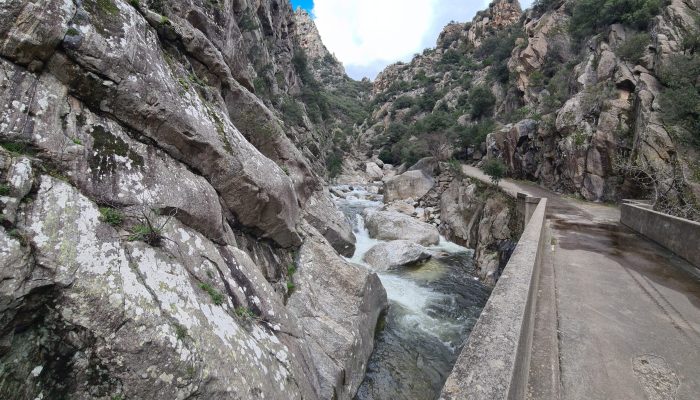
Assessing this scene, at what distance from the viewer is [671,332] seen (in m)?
4.35

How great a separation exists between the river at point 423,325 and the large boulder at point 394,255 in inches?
12.9

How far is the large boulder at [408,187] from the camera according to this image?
2617cm

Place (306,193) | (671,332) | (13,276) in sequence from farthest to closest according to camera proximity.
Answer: (306,193) → (671,332) → (13,276)

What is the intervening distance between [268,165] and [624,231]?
11.9 metres

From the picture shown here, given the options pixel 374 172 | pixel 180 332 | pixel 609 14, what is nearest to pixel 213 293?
pixel 180 332

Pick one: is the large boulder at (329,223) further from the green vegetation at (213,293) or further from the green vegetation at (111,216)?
the green vegetation at (111,216)

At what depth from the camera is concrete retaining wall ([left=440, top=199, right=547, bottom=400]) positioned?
261 cm

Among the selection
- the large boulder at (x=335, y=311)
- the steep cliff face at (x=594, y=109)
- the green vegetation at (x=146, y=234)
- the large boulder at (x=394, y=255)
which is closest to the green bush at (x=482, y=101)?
the steep cliff face at (x=594, y=109)

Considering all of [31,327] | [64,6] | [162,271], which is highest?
[64,6]

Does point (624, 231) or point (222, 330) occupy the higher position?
point (624, 231)

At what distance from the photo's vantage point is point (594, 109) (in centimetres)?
1892

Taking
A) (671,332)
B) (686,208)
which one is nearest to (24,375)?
(671,332)

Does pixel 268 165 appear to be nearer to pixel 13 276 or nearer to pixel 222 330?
pixel 222 330

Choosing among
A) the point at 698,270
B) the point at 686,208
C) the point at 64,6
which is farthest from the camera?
the point at 686,208
